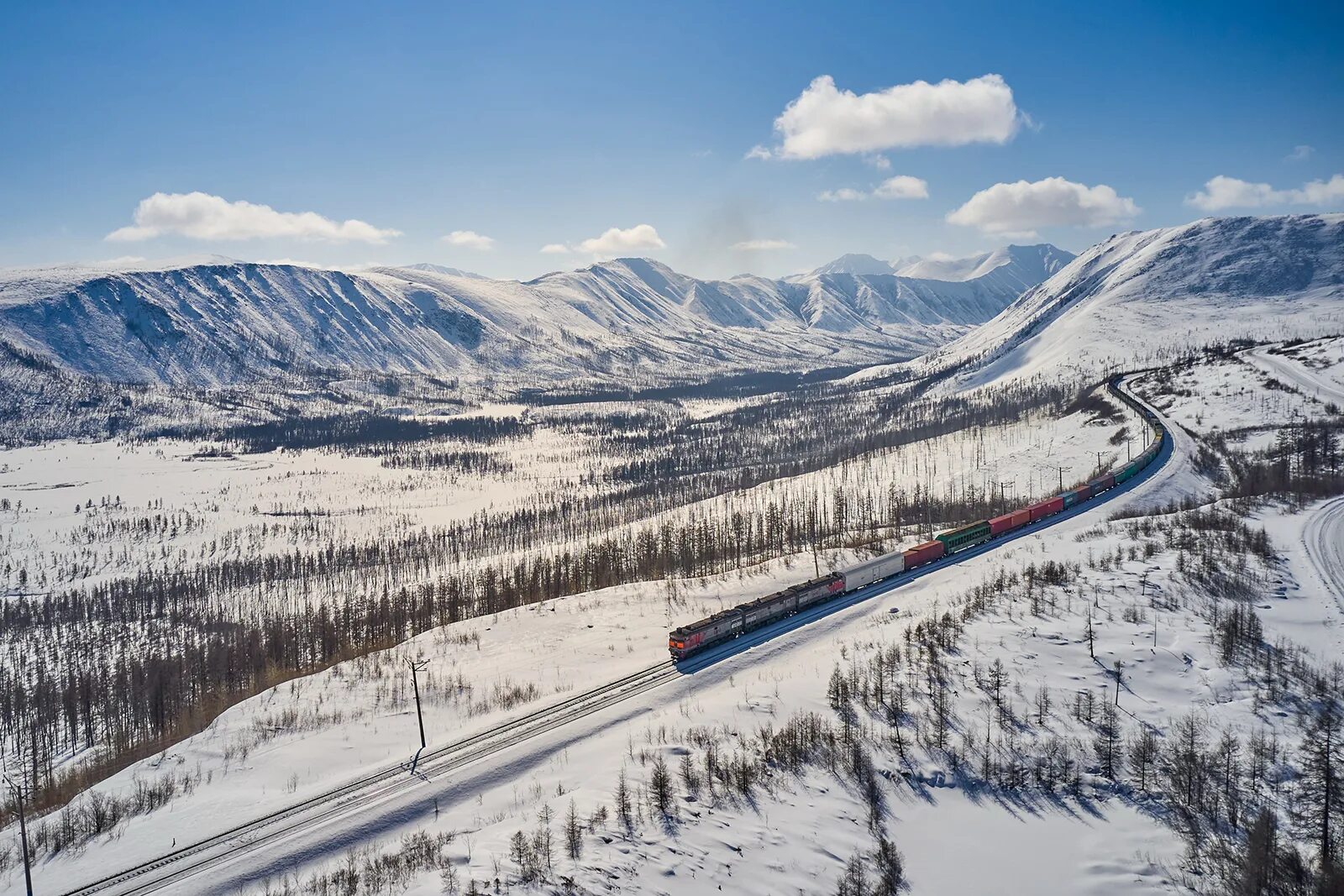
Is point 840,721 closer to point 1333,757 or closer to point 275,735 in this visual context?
point 1333,757

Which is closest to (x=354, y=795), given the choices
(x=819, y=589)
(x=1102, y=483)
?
(x=819, y=589)

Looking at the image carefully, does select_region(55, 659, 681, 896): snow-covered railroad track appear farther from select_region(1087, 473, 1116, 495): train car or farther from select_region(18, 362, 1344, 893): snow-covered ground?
select_region(1087, 473, 1116, 495): train car

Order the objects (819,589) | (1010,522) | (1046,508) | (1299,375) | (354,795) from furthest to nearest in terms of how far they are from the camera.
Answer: (1299,375) < (1046,508) < (1010,522) < (819,589) < (354,795)

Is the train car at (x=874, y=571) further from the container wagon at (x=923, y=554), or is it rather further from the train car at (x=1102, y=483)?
the train car at (x=1102, y=483)

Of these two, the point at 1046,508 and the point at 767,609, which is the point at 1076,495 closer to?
the point at 1046,508

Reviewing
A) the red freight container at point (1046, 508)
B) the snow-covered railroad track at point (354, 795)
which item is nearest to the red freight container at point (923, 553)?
the red freight container at point (1046, 508)

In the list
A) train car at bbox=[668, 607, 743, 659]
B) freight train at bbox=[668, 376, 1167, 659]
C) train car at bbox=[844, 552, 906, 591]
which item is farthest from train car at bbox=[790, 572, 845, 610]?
train car at bbox=[668, 607, 743, 659]

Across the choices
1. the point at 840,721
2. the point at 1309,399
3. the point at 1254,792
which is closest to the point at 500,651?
the point at 840,721
